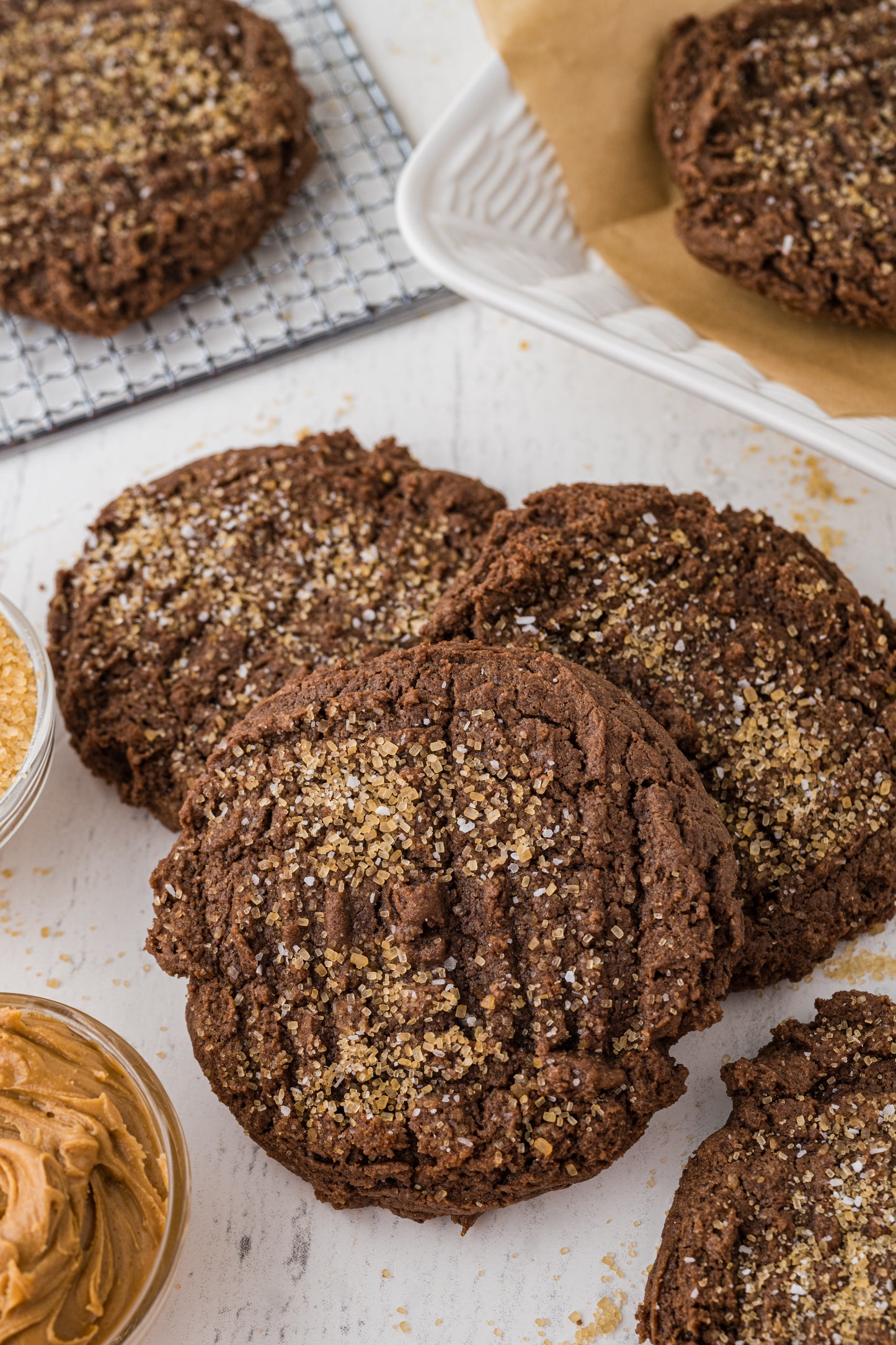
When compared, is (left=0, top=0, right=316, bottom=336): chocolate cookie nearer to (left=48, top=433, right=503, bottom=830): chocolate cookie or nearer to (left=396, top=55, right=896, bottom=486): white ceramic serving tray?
(left=396, top=55, right=896, bottom=486): white ceramic serving tray

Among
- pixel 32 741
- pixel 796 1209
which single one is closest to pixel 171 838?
pixel 32 741

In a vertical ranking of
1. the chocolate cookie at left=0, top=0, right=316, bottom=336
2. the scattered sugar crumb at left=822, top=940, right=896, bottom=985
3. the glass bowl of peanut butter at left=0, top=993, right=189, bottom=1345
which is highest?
the chocolate cookie at left=0, top=0, right=316, bottom=336

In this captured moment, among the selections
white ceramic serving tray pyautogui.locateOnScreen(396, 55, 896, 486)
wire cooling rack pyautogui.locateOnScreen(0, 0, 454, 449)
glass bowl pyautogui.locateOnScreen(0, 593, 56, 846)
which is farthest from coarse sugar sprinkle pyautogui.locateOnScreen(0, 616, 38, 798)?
white ceramic serving tray pyautogui.locateOnScreen(396, 55, 896, 486)

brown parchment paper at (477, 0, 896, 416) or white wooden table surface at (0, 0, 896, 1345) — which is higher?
brown parchment paper at (477, 0, 896, 416)

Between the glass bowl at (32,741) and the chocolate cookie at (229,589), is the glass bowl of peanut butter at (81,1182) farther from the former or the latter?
the chocolate cookie at (229,589)

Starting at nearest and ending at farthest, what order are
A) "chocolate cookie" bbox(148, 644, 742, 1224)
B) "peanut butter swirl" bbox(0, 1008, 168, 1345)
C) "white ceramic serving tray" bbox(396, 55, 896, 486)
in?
1. "peanut butter swirl" bbox(0, 1008, 168, 1345)
2. "chocolate cookie" bbox(148, 644, 742, 1224)
3. "white ceramic serving tray" bbox(396, 55, 896, 486)

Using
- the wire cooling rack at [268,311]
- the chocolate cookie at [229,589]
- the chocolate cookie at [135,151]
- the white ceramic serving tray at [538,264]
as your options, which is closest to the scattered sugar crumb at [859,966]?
the white ceramic serving tray at [538,264]

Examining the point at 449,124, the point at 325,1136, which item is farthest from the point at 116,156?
the point at 325,1136

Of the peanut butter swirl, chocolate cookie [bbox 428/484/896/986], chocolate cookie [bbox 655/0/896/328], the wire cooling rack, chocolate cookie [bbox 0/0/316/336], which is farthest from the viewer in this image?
the wire cooling rack
